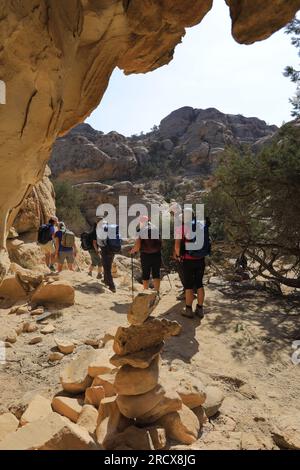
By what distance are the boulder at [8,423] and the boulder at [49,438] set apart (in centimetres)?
60

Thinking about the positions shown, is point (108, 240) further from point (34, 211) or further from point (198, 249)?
point (34, 211)

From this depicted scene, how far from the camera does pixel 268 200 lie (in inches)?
327

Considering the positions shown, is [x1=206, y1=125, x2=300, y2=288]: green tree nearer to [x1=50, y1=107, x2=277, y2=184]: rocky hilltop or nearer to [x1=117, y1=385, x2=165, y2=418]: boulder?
[x1=117, y1=385, x2=165, y2=418]: boulder

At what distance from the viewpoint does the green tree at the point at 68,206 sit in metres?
24.0

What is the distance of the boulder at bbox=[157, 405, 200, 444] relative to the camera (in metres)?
2.54

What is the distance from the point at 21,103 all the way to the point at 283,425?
3608mm

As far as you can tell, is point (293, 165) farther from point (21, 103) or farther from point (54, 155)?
point (54, 155)

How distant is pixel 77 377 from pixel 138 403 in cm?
87

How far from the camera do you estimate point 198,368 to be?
3971 mm

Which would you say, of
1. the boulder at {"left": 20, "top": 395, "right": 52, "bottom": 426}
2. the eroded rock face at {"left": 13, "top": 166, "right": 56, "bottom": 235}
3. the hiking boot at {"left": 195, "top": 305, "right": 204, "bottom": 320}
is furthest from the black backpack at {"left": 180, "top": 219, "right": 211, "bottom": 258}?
the eroded rock face at {"left": 13, "top": 166, "right": 56, "bottom": 235}

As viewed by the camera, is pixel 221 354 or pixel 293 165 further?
pixel 293 165
